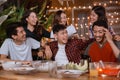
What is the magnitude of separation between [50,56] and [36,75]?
77 centimetres

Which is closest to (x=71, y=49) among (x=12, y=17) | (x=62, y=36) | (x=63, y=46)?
(x=63, y=46)

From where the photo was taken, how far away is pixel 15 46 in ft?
10.7

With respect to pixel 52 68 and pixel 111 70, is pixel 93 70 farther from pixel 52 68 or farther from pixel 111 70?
pixel 52 68

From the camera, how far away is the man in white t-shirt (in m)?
3.24

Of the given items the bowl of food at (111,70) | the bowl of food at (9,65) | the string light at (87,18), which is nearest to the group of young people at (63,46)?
the bowl of food at (9,65)

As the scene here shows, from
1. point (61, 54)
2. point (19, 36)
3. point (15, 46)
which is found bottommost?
point (61, 54)

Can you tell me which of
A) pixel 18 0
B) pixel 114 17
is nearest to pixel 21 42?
pixel 18 0

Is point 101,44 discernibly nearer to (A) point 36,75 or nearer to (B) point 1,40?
(A) point 36,75

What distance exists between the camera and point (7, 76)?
2318mm

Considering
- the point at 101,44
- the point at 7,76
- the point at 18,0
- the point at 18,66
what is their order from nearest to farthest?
the point at 7,76 < the point at 18,66 < the point at 101,44 < the point at 18,0

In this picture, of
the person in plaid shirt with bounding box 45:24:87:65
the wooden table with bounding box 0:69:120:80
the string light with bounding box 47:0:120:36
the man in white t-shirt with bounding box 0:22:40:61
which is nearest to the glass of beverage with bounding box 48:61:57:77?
the wooden table with bounding box 0:69:120:80

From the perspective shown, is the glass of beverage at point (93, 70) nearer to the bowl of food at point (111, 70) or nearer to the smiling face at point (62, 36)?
the bowl of food at point (111, 70)

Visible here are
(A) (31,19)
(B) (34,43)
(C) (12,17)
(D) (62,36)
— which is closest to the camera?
(D) (62,36)

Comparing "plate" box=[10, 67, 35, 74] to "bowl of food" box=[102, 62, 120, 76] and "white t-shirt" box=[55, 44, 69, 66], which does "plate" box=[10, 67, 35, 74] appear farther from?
"white t-shirt" box=[55, 44, 69, 66]
